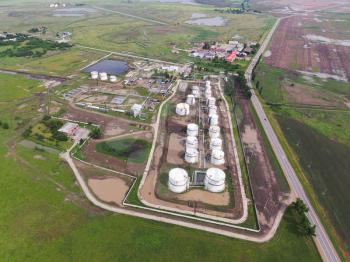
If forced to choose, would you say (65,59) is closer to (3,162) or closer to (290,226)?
(3,162)

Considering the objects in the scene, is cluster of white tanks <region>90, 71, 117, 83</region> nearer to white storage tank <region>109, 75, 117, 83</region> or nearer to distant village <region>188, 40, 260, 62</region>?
white storage tank <region>109, 75, 117, 83</region>


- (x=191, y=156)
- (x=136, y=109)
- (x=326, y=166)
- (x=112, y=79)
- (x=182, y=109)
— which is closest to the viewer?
(x=191, y=156)

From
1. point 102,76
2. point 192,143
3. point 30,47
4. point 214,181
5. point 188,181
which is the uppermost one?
point 30,47

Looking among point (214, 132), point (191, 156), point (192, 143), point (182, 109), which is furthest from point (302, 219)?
point (182, 109)

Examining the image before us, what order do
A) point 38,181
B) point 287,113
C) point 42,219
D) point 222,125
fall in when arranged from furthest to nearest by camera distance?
point 287,113 → point 222,125 → point 38,181 → point 42,219

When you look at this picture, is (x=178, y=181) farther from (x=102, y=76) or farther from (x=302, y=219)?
(x=102, y=76)

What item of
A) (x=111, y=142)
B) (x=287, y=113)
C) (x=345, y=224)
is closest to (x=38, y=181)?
(x=111, y=142)
